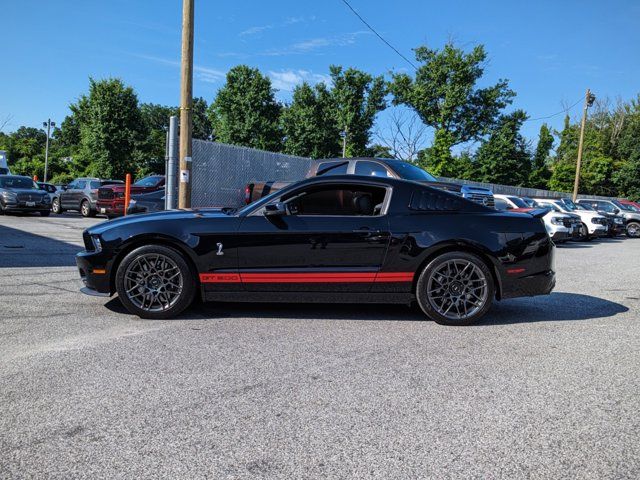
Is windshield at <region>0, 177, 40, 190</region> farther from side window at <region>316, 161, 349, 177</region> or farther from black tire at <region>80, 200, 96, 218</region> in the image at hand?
side window at <region>316, 161, 349, 177</region>

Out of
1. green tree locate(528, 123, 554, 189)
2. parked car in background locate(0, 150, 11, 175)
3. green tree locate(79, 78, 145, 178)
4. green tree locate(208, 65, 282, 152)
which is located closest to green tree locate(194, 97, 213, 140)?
green tree locate(208, 65, 282, 152)

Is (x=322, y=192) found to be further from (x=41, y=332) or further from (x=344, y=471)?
(x=344, y=471)

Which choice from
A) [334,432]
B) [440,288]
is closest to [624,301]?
[440,288]

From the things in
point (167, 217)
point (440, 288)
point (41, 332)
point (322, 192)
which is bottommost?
point (41, 332)

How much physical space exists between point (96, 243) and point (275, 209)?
1.90 meters

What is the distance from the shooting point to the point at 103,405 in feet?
10.0

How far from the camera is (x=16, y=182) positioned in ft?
66.7

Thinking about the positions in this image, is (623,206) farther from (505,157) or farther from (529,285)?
(529,285)

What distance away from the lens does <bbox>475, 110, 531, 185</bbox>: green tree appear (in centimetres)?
5012

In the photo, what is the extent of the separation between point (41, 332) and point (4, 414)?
1.83 metres

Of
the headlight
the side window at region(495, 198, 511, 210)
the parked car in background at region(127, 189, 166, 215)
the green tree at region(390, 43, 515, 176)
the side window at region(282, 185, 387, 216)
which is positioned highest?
the green tree at region(390, 43, 515, 176)

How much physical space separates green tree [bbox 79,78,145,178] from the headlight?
35.3m

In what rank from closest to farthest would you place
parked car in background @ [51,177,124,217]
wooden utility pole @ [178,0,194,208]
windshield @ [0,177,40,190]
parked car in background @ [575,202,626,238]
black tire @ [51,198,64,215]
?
wooden utility pole @ [178,0,194,208], windshield @ [0,177,40,190], parked car in background @ [51,177,124,217], black tire @ [51,198,64,215], parked car in background @ [575,202,626,238]

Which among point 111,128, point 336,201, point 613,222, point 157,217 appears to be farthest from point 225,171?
point 111,128
